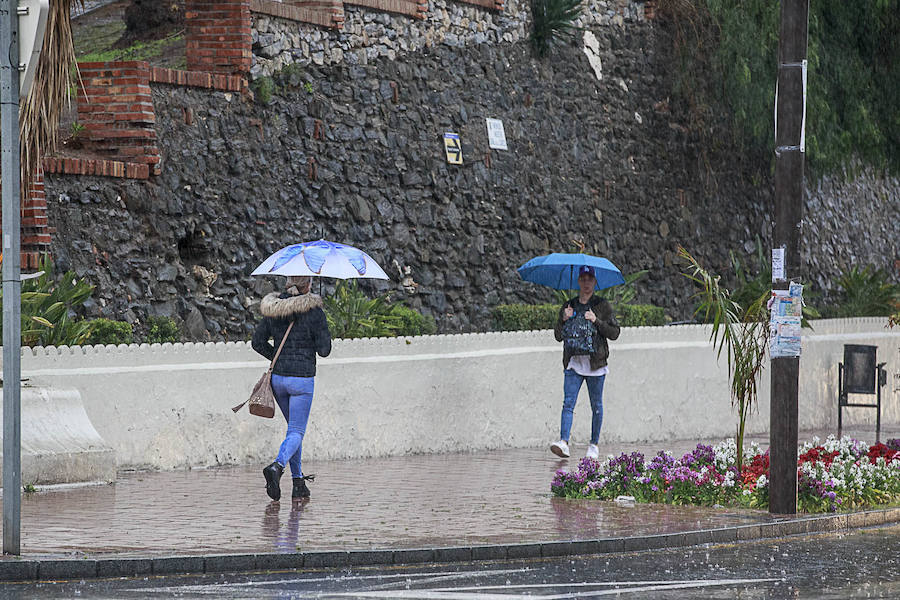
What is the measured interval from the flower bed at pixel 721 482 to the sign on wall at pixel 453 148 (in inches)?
358

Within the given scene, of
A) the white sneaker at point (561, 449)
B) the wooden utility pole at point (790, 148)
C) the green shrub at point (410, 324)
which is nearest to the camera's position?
the wooden utility pole at point (790, 148)

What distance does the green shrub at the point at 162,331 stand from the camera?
1661 centimetres

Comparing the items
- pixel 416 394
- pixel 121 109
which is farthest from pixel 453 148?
pixel 416 394

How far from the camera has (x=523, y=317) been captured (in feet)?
68.5

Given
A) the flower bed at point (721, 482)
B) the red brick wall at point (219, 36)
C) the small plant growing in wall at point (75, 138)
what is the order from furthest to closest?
the red brick wall at point (219, 36), the small plant growing in wall at point (75, 138), the flower bed at point (721, 482)

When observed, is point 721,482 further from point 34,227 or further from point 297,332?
point 34,227

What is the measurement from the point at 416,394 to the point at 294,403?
412 cm

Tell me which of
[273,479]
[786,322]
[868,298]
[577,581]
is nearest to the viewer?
[577,581]

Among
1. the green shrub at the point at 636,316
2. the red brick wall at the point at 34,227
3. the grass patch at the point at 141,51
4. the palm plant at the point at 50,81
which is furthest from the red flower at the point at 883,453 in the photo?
the grass patch at the point at 141,51

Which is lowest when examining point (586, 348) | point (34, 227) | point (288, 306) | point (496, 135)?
point (586, 348)

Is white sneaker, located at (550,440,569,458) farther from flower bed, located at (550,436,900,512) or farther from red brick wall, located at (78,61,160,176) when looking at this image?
red brick wall, located at (78,61,160,176)

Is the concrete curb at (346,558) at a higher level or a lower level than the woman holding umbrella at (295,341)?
lower

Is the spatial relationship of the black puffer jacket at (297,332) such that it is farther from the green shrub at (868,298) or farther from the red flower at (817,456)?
the green shrub at (868,298)

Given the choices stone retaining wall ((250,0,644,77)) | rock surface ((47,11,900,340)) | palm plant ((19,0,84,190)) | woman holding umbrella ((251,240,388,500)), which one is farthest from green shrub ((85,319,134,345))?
stone retaining wall ((250,0,644,77))
